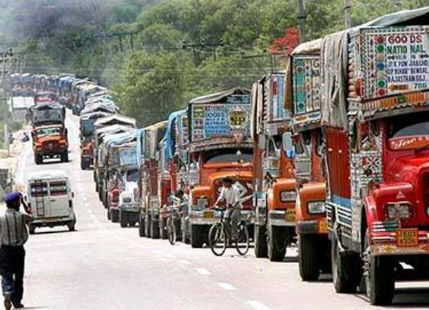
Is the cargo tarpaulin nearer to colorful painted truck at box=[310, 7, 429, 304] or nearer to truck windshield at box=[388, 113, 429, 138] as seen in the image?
colorful painted truck at box=[310, 7, 429, 304]

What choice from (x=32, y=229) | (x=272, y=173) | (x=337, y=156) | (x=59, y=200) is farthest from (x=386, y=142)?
(x=32, y=229)

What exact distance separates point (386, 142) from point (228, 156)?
2035cm

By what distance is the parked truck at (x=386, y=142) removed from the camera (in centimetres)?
1936

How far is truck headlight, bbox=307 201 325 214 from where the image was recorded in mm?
26000

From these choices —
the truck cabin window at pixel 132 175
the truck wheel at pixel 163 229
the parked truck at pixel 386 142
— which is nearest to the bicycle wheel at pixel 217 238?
the parked truck at pixel 386 142

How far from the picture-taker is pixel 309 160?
2764cm

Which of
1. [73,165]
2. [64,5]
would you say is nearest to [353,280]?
[64,5]

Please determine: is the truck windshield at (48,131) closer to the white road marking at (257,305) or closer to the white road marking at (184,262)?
the white road marking at (184,262)

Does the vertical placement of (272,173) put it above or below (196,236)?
above

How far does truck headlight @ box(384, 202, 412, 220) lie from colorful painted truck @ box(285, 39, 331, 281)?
5.74m

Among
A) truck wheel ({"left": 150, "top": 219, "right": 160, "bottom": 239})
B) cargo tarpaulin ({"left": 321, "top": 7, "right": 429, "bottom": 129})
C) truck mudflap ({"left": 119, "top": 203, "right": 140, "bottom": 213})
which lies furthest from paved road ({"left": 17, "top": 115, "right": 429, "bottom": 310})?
truck mudflap ({"left": 119, "top": 203, "right": 140, "bottom": 213})

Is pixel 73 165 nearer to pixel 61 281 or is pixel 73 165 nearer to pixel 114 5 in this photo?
pixel 114 5

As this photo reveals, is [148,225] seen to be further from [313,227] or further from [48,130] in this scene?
[48,130]

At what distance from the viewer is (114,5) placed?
4651 inches
